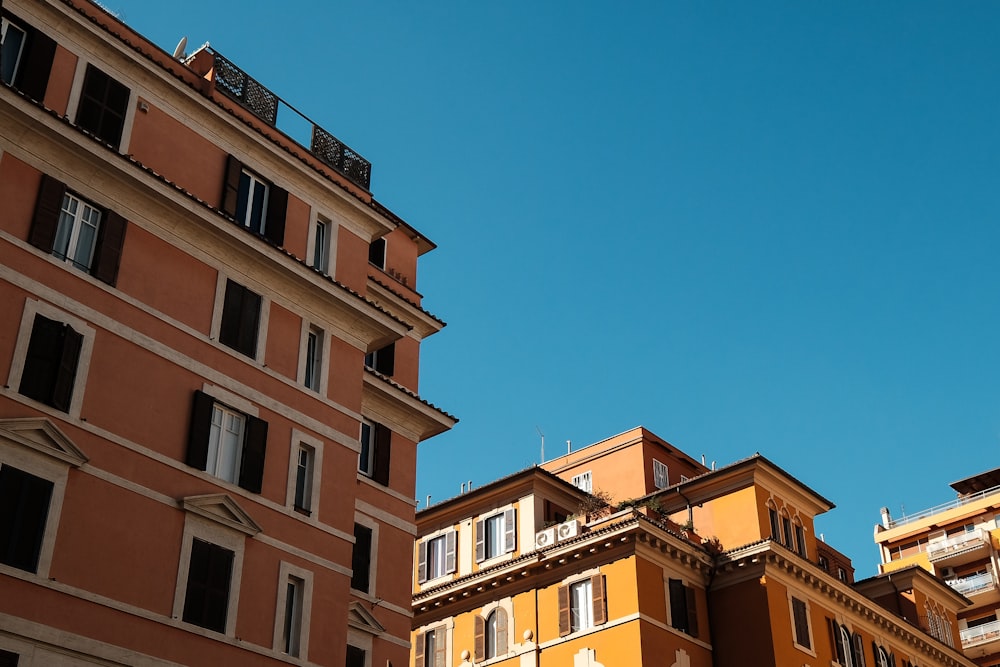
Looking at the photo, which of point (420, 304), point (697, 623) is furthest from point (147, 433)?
point (697, 623)

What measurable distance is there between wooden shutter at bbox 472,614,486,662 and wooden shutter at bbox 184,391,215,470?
2188 centimetres

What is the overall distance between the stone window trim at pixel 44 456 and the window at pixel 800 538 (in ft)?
107

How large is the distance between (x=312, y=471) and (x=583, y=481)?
2787cm

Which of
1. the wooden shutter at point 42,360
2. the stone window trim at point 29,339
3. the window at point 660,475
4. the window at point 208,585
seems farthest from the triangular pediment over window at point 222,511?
the window at point 660,475

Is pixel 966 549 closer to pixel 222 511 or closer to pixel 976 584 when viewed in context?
pixel 976 584

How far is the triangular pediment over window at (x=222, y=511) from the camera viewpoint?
23.3 m

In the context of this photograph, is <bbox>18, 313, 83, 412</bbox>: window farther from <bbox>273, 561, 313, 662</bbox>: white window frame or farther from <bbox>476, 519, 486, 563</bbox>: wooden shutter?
<bbox>476, 519, 486, 563</bbox>: wooden shutter

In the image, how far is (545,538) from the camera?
43.8 meters

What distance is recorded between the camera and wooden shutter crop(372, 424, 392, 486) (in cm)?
3103

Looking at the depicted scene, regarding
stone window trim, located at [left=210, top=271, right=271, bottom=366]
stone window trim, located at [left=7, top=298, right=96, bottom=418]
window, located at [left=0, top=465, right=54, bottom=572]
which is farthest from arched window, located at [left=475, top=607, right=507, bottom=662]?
window, located at [left=0, top=465, right=54, bottom=572]

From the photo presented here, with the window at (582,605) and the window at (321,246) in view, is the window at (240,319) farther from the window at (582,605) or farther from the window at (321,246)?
the window at (582,605)

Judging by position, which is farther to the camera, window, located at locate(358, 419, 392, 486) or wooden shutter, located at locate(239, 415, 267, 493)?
window, located at locate(358, 419, 392, 486)

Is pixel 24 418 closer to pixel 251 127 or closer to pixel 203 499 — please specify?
pixel 203 499

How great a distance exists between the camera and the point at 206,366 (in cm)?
2505
